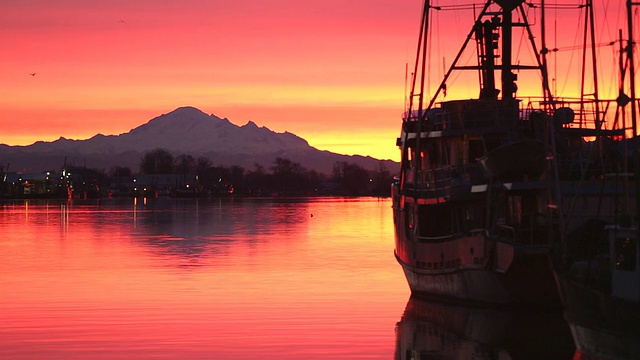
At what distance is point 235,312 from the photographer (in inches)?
1820

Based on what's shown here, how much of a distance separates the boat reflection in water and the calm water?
0.20 ft

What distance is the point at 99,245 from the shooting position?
304 feet

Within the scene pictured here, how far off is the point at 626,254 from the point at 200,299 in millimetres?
23505

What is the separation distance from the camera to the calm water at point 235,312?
122 ft

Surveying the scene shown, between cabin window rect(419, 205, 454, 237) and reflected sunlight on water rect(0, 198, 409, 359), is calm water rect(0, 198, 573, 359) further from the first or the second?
cabin window rect(419, 205, 454, 237)

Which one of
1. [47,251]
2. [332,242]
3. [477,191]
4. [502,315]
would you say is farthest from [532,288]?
[332,242]

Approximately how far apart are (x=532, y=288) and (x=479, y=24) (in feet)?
55.2

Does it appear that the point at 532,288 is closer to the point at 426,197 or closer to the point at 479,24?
the point at 426,197

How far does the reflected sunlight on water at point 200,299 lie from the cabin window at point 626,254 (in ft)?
26.8

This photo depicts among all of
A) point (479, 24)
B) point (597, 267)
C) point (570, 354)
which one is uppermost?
point (479, 24)

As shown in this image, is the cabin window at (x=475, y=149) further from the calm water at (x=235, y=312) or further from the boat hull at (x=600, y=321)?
the boat hull at (x=600, y=321)

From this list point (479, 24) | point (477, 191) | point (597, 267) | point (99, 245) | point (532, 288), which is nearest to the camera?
point (597, 267)

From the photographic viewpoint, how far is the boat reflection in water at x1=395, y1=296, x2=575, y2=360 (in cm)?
3681

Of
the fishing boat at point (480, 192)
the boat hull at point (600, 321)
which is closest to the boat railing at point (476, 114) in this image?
the fishing boat at point (480, 192)
